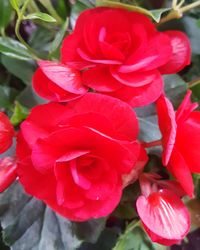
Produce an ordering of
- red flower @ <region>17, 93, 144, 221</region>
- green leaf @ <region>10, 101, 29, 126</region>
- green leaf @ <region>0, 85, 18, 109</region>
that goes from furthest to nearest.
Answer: green leaf @ <region>0, 85, 18, 109</region> → green leaf @ <region>10, 101, 29, 126</region> → red flower @ <region>17, 93, 144, 221</region>

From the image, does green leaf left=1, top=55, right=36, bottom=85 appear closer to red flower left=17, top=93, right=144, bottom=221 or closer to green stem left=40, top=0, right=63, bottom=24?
green stem left=40, top=0, right=63, bottom=24

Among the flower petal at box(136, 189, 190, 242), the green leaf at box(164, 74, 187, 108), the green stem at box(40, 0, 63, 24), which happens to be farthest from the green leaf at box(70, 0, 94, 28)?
the flower petal at box(136, 189, 190, 242)

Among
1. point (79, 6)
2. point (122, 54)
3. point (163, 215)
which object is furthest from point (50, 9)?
point (163, 215)

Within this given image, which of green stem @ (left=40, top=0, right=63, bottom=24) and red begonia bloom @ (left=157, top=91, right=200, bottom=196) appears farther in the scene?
green stem @ (left=40, top=0, right=63, bottom=24)

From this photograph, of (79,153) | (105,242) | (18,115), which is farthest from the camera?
(105,242)

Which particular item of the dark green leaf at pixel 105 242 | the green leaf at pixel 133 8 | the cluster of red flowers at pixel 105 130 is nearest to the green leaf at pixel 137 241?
the dark green leaf at pixel 105 242

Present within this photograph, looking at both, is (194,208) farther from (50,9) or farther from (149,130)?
(50,9)
